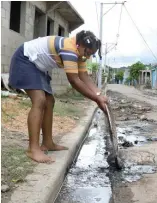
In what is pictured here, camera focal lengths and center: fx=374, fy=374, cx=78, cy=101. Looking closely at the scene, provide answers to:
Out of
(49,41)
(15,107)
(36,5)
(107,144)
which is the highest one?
(36,5)

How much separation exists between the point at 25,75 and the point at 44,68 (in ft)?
0.78

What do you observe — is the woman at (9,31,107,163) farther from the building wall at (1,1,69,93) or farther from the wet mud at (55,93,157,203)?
the building wall at (1,1,69,93)

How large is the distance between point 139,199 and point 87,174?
40.4 inches

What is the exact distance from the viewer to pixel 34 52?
4246 millimetres

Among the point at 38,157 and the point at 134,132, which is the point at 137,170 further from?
the point at 134,132

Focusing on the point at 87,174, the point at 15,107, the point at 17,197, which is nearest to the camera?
the point at 17,197

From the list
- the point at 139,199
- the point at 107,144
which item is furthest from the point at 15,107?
the point at 139,199

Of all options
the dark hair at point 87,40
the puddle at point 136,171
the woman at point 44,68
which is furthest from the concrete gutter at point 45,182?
the dark hair at point 87,40

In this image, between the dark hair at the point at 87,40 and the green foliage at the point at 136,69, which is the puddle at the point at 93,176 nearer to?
the dark hair at the point at 87,40

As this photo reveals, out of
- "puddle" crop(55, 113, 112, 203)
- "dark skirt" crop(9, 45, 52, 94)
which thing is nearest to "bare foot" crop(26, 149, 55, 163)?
"puddle" crop(55, 113, 112, 203)

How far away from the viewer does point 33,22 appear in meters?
12.6

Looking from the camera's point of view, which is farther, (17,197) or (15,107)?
(15,107)

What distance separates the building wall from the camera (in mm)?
9938

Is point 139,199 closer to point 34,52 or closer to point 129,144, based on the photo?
point 34,52
